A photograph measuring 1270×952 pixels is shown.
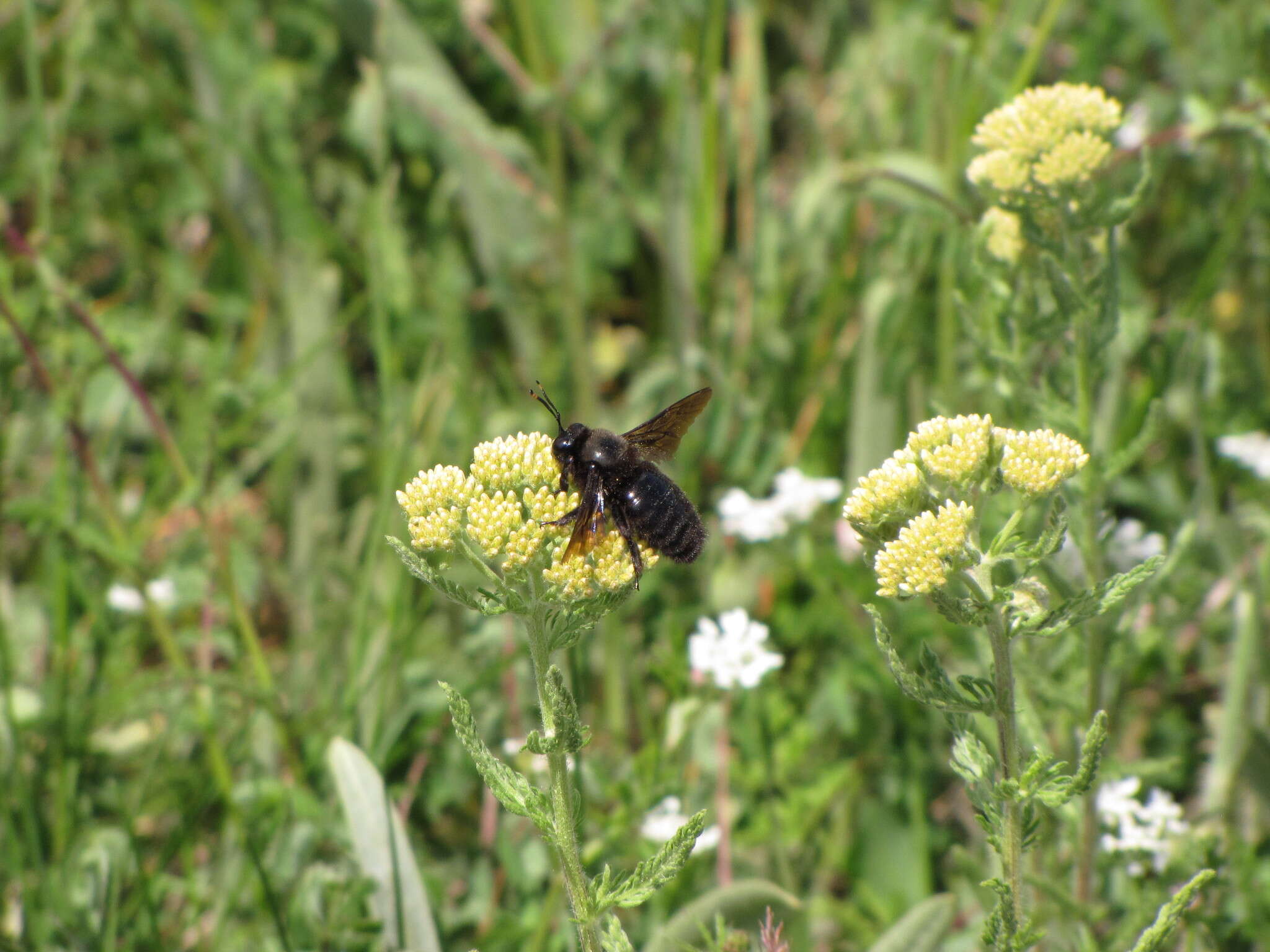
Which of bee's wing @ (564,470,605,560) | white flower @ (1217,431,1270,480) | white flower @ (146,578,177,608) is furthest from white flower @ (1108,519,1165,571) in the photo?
white flower @ (146,578,177,608)

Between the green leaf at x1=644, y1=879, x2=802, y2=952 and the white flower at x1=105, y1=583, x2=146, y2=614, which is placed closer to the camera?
the green leaf at x1=644, y1=879, x2=802, y2=952

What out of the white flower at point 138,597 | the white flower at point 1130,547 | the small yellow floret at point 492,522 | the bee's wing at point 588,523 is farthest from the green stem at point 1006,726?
the white flower at point 138,597

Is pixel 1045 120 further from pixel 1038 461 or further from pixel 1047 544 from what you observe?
pixel 1047 544

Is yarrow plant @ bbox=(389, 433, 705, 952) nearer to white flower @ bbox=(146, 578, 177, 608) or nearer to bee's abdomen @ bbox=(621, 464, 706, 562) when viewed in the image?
bee's abdomen @ bbox=(621, 464, 706, 562)

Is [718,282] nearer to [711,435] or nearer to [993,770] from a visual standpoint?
[711,435]

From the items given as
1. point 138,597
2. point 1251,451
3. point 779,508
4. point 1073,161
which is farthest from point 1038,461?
point 138,597
